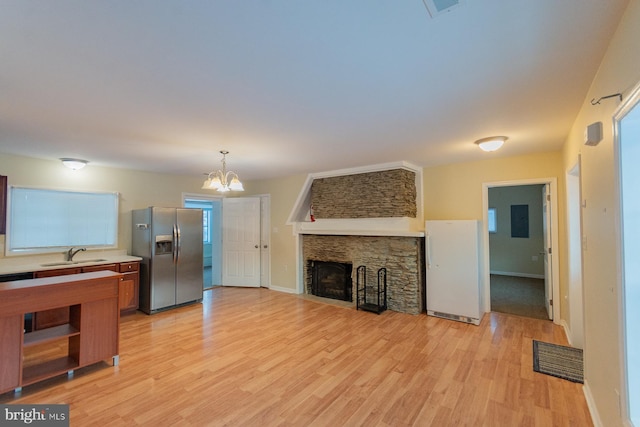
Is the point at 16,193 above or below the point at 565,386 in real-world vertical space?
above

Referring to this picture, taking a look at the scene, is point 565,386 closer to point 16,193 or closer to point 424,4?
point 424,4

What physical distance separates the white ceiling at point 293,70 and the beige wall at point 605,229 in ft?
0.42

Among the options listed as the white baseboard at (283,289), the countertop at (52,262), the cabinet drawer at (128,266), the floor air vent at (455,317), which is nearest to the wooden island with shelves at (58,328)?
the countertop at (52,262)

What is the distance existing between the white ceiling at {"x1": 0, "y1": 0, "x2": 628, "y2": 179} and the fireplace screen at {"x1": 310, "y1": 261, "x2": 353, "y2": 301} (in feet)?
9.63

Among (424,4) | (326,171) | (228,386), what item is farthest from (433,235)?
(424,4)

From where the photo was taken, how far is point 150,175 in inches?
215

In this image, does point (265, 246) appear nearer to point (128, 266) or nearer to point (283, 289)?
point (283, 289)

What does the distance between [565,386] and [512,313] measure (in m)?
2.15

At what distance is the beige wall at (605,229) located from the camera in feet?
4.62

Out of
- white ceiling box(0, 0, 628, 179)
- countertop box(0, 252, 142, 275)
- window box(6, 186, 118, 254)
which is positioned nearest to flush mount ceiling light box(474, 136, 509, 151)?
white ceiling box(0, 0, 628, 179)

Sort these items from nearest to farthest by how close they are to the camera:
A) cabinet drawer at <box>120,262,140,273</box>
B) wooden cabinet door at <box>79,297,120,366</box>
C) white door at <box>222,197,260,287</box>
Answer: wooden cabinet door at <box>79,297,120,366</box>, cabinet drawer at <box>120,262,140,273</box>, white door at <box>222,197,260,287</box>

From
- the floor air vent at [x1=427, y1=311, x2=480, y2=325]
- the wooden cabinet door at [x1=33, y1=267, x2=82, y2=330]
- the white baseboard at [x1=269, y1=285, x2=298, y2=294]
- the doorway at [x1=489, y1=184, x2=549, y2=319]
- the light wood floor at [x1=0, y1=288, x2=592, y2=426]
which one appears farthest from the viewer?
the doorway at [x1=489, y1=184, x2=549, y2=319]

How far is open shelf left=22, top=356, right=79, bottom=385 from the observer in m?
2.57

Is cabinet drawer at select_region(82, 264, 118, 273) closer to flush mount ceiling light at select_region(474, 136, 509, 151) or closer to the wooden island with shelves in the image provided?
the wooden island with shelves
